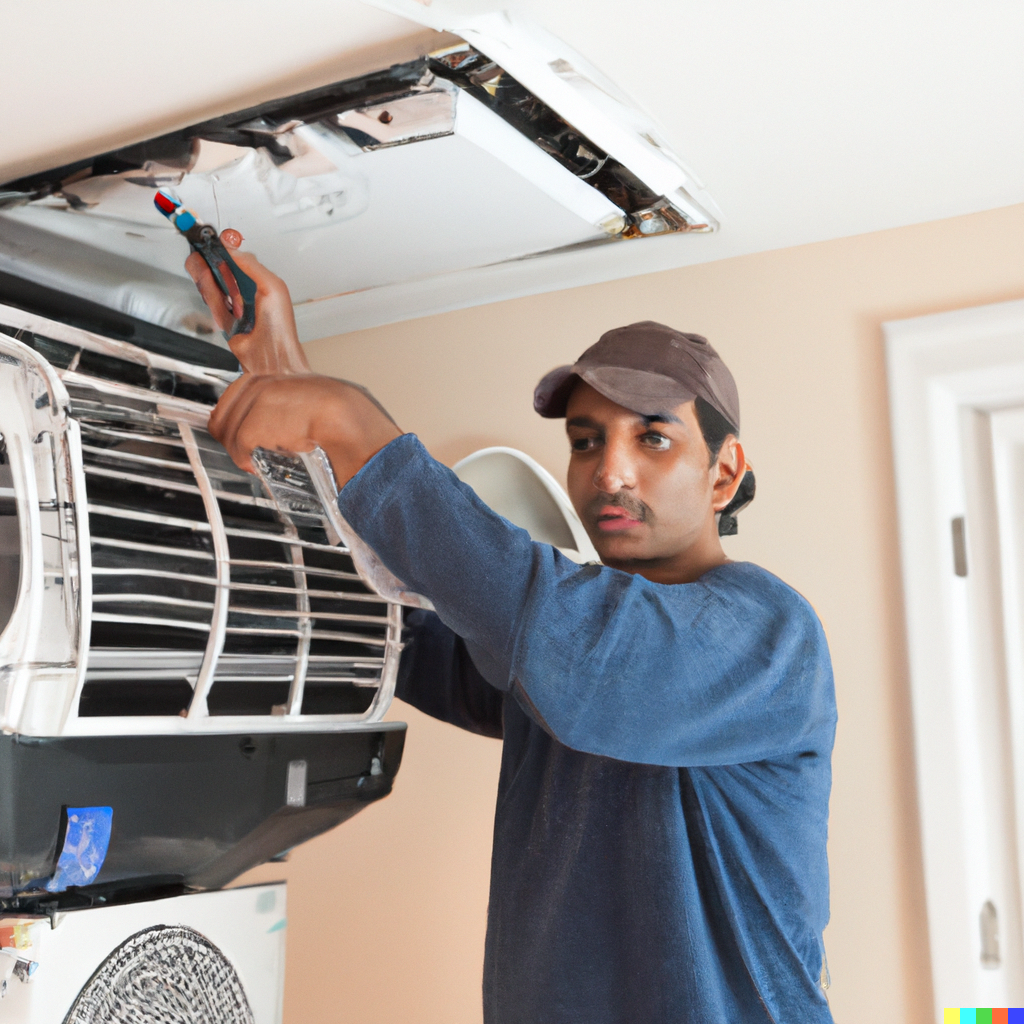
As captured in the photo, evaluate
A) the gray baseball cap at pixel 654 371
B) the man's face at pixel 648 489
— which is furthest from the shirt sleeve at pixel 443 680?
the gray baseball cap at pixel 654 371

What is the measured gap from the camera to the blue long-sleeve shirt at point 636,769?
2.63 ft

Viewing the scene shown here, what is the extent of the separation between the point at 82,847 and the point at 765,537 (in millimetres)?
924

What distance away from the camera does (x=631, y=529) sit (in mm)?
1014

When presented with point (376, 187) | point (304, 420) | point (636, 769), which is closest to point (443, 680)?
point (636, 769)

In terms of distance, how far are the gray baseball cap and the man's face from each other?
0.07 ft

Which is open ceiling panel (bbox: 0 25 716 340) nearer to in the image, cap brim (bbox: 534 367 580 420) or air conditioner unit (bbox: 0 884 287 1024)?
cap brim (bbox: 534 367 580 420)

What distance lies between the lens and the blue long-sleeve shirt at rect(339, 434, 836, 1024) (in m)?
0.80

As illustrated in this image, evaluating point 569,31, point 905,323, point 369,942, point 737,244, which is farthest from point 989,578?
point 369,942

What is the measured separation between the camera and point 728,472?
1.12 meters

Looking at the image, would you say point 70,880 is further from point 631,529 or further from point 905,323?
point 905,323

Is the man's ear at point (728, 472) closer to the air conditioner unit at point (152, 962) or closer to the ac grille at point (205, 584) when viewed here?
the ac grille at point (205, 584)

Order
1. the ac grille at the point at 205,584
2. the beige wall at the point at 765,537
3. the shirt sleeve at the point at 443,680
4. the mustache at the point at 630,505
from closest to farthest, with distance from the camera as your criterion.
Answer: the ac grille at the point at 205,584
the mustache at the point at 630,505
the shirt sleeve at the point at 443,680
the beige wall at the point at 765,537

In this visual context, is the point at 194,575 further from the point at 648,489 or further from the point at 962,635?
the point at 962,635

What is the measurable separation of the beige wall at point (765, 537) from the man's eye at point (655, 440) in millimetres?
457
